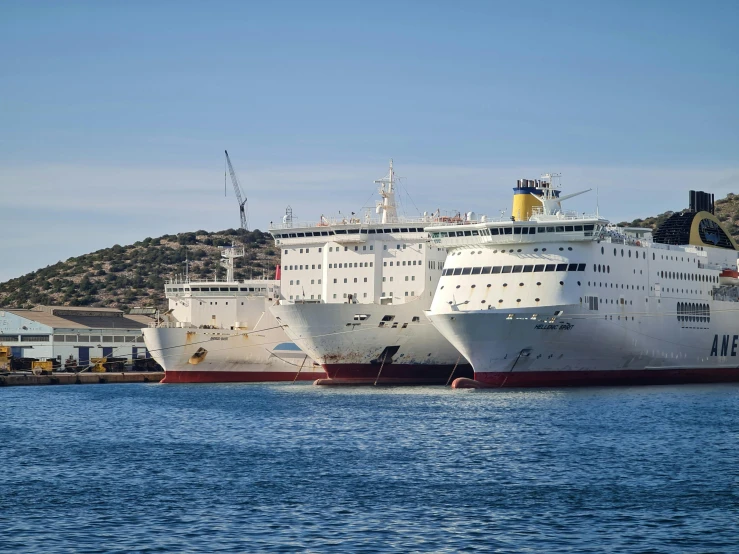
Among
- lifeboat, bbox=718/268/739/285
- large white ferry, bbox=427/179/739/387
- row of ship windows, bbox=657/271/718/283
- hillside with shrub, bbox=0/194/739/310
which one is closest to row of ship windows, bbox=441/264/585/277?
large white ferry, bbox=427/179/739/387

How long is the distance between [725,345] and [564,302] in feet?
56.8

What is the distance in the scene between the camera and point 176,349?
6812 cm

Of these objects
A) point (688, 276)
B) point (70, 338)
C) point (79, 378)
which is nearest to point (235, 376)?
point (79, 378)

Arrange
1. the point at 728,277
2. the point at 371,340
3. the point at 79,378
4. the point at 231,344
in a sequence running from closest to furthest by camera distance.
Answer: the point at 371,340
the point at 728,277
the point at 231,344
the point at 79,378

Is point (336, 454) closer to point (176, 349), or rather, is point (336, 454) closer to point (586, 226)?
point (586, 226)

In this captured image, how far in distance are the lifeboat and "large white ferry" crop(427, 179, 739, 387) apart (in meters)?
4.23

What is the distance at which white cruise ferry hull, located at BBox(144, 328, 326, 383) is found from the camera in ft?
224

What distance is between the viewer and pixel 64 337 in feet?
265

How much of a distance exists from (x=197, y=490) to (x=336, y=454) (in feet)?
20.1

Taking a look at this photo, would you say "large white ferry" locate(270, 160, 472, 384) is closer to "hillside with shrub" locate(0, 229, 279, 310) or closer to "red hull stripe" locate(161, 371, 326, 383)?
"red hull stripe" locate(161, 371, 326, 383)

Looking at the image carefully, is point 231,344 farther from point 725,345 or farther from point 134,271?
point 134,271

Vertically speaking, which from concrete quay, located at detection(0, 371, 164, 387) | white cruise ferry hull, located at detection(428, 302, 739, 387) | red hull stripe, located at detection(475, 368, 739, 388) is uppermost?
white cruise ferry hull, located at detection(428, 302, 739, 387)

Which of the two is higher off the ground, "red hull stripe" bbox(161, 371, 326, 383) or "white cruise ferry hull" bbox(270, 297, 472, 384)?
"white cruise ferry hull" bbox(270, 297, 472, 384)

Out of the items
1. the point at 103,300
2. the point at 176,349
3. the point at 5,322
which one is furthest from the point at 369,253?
the point at 103,300
